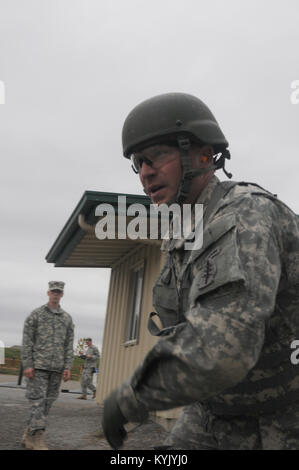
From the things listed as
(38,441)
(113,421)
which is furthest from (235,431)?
(38,441)

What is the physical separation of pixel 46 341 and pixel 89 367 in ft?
34.6

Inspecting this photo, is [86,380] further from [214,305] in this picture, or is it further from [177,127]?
[214,305]

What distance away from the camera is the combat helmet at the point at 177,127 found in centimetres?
210

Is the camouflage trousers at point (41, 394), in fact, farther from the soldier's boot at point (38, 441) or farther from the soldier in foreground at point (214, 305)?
the soldier in foreground at point (214, 305)

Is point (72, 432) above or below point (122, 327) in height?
below

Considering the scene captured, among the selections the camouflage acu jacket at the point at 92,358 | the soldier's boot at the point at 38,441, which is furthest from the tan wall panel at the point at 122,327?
the camouflage acu jacket at the point at 92,358

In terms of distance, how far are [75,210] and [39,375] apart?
3.55 m

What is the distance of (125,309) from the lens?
1234 cm

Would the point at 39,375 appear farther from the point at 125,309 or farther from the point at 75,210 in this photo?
the point at 125,309

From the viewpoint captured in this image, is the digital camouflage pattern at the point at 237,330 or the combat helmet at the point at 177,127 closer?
the digital camouflage pattern at the point at 237,330

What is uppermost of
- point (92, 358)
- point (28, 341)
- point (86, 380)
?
point (92, 358)

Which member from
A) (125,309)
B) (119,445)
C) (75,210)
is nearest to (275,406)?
(119,445)

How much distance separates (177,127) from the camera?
7.09 ft

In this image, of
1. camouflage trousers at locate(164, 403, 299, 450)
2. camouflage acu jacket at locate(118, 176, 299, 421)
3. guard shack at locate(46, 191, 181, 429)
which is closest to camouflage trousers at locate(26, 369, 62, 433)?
guard shack at locate(46, 191, 181, 429)
